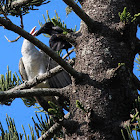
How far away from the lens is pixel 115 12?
6.47ft

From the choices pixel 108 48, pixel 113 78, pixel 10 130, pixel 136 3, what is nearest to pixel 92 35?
pixel 108 48

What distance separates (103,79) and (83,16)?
39cm

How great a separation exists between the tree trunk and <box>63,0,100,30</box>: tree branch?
0.13ft

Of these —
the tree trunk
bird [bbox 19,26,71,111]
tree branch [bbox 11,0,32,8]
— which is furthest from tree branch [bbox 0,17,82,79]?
bird [bbox 19,26,71,111]

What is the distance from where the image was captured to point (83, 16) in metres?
1.78

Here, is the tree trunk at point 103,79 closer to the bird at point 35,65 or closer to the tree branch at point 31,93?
the tree branch at point 31,93

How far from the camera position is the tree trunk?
1.62 metres

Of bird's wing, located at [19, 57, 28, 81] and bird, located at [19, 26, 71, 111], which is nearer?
bird, located at [19, 26, 71, 111]

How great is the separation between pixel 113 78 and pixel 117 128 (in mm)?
280

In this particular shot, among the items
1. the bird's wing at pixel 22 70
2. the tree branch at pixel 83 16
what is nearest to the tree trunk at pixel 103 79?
the tree branch at pixel 83 16

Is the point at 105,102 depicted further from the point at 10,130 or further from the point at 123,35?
the point at 10,130

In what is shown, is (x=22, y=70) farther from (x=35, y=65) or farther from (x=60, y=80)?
(x=60, y=80)

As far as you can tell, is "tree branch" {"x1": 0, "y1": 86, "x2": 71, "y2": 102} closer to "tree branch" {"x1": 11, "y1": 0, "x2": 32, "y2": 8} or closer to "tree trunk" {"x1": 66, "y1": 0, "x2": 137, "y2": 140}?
"tree trunk" {"x1": 66, "y1": 0, "x2": 137, "y2": 140}

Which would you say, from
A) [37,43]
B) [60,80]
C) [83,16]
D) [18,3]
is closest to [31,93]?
[37,43]
